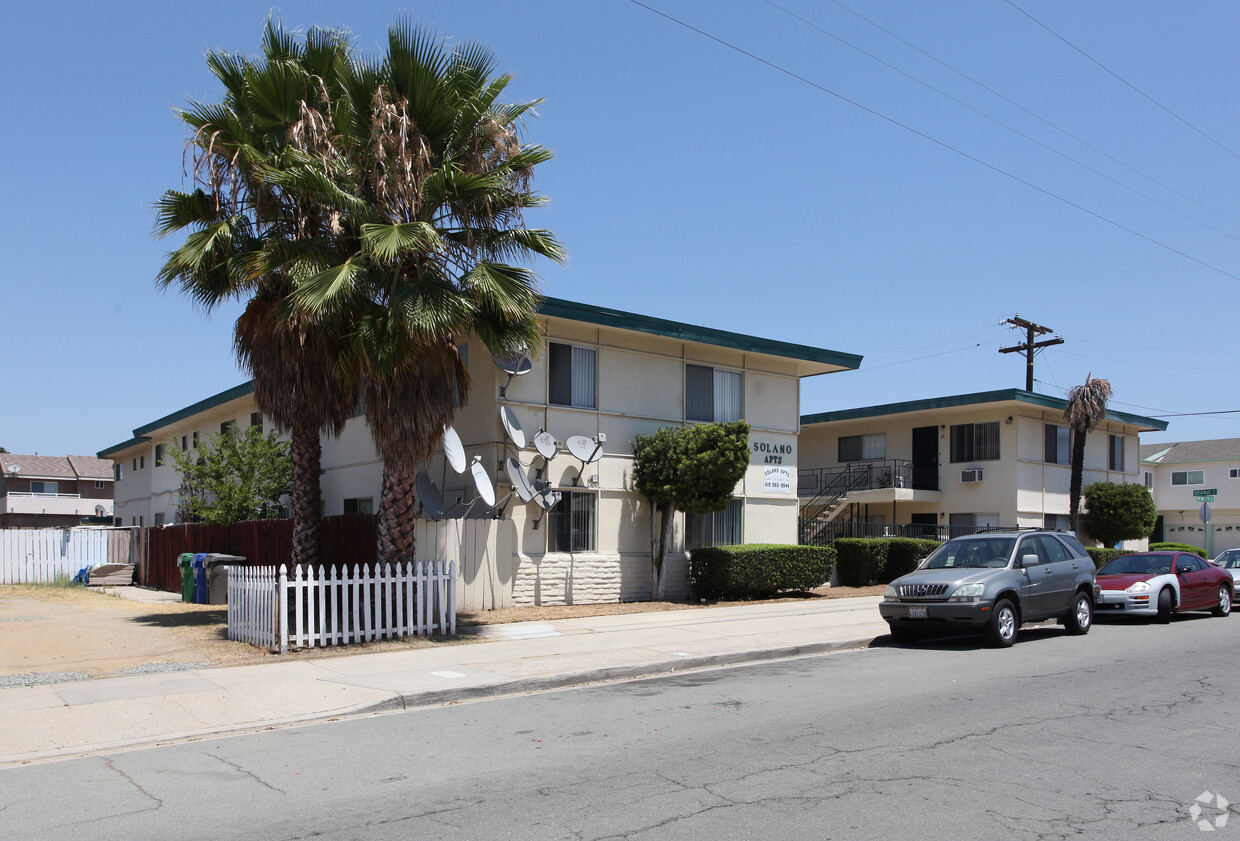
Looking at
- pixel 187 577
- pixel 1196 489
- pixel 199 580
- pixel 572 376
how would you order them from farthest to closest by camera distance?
pixel 1196 489 < pixel 187 577 < pixel 199 580 < pixel 572 376

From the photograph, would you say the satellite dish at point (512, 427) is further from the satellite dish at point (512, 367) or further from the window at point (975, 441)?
the window at point (975, 441)

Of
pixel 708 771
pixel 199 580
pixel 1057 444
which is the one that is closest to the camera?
pixel 708 771

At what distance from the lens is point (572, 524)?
20047 mm

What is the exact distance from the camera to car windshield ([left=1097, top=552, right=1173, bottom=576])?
60.0 feet

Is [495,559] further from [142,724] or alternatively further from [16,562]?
[16,562]

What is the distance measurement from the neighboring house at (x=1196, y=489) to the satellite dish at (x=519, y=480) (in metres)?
40.9

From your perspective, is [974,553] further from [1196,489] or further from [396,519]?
[1196,489]

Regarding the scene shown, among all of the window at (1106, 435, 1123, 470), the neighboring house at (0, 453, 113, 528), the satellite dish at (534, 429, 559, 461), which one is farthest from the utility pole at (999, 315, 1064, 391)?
the neighboring house at (0, 453, 113, 528)

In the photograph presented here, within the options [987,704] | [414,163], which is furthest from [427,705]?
[414,163]

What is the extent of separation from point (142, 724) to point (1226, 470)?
52.5m

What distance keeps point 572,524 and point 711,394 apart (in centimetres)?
504

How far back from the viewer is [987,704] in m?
9.41

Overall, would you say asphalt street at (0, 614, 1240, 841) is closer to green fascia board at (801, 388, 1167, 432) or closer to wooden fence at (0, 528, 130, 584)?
green fascia board at (801, 388, 1167, 432)

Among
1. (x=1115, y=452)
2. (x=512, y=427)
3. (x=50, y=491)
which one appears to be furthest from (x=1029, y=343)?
(x=50, y=491)
